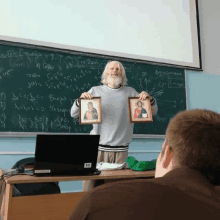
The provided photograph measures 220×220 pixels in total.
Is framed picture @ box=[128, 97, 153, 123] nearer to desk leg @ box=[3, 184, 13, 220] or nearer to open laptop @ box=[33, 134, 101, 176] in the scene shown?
open laptop @ box=[33, 134, 101, 176]

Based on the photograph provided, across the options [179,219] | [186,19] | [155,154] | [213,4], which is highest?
[213,4]

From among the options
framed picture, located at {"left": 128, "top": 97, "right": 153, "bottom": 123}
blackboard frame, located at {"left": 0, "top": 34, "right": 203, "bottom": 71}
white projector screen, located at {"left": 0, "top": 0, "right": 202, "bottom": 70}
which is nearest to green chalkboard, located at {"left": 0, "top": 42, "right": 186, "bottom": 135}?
blackboard frame, located at {"left": 0, "top": 34, "right": 203, "bottom": 71}

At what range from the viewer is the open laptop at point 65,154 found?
1357 millimetres

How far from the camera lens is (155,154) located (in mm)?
3688

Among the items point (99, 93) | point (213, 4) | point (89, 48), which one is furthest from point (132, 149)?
point (213, 4)

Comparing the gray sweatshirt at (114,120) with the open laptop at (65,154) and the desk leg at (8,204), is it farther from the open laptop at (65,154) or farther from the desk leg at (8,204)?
the desk leg at (8,204)

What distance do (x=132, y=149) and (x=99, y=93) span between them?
1391mm

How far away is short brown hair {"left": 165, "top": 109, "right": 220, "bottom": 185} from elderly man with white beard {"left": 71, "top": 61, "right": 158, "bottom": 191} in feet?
5.89

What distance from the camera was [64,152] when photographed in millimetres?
1400

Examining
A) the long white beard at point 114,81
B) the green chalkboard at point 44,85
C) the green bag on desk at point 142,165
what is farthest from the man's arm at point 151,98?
the green chalkboard at point 44,85

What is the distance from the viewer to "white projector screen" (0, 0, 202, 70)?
9.95 ft

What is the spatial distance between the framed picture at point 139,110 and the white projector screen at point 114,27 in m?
1.35

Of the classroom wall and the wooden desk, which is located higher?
the classroom wall

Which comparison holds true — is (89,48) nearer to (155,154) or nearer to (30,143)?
(30,143)
